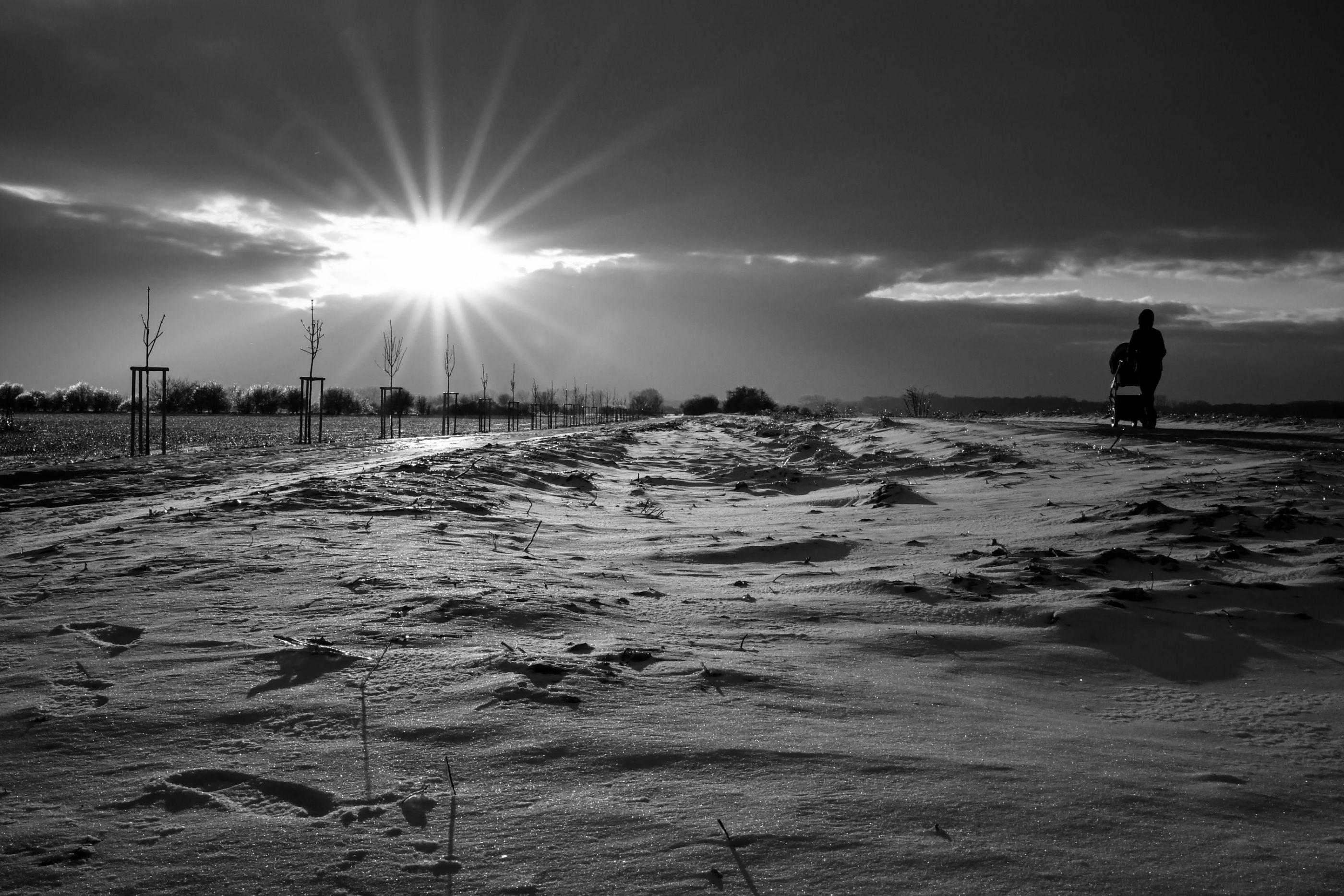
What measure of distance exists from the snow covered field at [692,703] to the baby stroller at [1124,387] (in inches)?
197

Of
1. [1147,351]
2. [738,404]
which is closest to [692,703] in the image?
[1147,351]

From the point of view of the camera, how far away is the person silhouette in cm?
1038

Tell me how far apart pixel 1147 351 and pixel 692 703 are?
10.2m

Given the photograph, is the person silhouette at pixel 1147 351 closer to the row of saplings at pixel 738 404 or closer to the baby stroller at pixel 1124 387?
the baby stroller at pixel 1124 387

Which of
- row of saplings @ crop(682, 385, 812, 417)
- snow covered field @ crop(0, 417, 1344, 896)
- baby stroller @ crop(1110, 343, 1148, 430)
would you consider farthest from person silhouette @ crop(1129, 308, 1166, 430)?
row of saplings @ crop(682, 385, 812, 417)

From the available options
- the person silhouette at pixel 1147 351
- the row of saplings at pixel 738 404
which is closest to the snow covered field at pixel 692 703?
the person silhouette at pixel 1147 351

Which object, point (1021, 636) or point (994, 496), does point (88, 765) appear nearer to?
point (1021, 636)

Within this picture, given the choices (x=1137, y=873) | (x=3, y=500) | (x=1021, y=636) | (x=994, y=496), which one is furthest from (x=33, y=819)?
(x=3, y=500)

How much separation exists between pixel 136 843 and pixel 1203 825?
2.44 m

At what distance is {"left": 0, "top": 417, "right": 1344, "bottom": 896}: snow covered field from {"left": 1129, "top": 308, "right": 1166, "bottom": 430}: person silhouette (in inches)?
187

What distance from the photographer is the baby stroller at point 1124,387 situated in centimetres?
1077

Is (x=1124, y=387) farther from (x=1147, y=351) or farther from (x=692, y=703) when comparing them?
(x=692, y=703)

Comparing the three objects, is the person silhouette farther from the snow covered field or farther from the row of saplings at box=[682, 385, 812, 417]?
the row of saplings at box=[682, 385, 812, 417]

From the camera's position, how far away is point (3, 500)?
31.6ft
